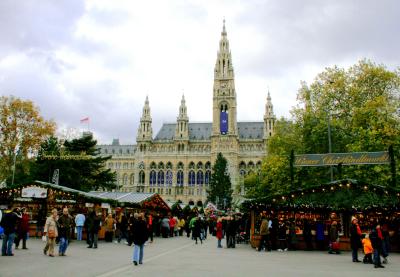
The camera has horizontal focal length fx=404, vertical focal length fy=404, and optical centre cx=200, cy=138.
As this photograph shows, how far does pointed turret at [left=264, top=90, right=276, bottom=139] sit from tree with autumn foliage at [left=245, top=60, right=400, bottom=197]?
54.9 metres

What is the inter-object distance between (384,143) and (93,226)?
22.0 m

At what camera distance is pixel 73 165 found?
143ft

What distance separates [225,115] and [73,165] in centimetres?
5291

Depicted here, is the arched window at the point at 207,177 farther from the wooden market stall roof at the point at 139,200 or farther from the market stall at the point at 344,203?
the market stall at the point at 344,203

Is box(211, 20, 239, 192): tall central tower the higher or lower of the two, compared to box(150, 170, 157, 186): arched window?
higher

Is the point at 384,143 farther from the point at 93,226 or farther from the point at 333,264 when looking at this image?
the point at 93,226

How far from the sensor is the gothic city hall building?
9119 centimetres

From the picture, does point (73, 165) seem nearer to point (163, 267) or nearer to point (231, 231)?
point (231, 231)

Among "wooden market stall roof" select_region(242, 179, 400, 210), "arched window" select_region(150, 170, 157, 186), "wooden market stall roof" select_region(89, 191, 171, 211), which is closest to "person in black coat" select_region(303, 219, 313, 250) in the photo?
"wooden market stall roof" select_region(242, 179, 400, 210)

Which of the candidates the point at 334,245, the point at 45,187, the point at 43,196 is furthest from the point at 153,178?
the point at 334,245

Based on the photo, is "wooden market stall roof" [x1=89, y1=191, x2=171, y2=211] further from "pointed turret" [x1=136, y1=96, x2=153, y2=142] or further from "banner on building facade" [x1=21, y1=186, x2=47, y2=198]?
"pointed turret" [x1=136, y1=96, x2=153, y2=142]

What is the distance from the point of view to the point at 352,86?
34562 mm

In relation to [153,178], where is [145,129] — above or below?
above

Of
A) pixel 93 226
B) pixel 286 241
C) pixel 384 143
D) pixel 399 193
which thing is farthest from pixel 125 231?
pixel 384 143
